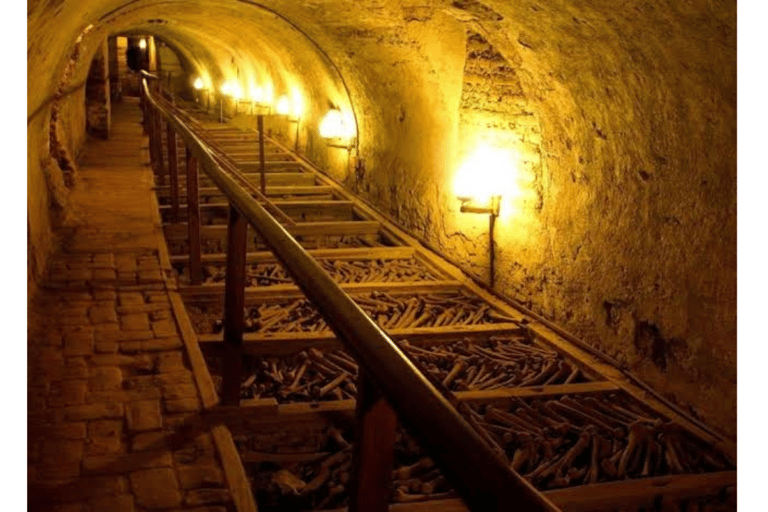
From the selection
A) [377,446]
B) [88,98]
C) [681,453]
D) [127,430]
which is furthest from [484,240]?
[88,98]

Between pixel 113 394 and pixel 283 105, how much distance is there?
11.6m

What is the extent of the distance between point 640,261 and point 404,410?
4196 millimetres

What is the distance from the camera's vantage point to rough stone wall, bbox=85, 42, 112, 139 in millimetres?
14758

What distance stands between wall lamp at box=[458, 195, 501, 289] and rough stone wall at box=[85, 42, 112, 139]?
960cm

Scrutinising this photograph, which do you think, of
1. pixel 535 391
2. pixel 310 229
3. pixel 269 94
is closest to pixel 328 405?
pixel 535 391

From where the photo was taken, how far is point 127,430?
372 cm

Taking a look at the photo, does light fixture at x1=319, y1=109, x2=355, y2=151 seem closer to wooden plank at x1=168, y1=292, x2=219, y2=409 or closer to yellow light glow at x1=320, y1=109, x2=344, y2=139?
yellow light glow at x1=320, y1=109, x2=344, y2=139

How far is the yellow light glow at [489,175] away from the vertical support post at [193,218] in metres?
2.44

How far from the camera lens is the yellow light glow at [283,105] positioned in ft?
48.9

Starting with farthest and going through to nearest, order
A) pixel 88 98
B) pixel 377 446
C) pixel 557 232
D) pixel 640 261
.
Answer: pixel 88 98 → pixel 557 232 → pixel 640 261 → pixel 377 446

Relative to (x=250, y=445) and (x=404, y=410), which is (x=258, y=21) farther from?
(x=404, y=410)

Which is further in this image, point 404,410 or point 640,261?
point 640,261

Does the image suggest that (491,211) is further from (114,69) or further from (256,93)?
(114,69)

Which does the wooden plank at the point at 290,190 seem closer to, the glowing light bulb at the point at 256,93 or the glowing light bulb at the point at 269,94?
the glowing light bulb at the point at 269,94
